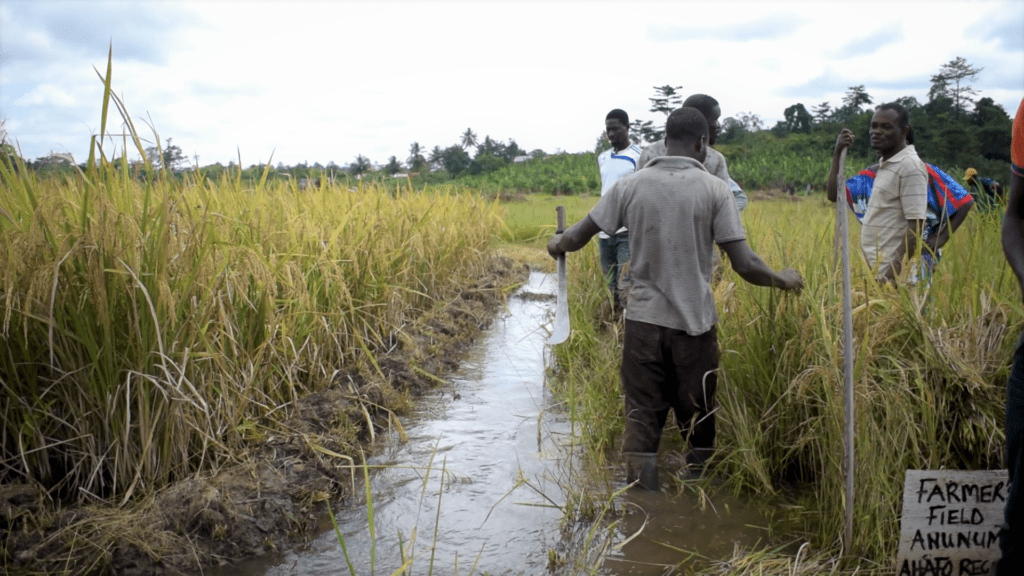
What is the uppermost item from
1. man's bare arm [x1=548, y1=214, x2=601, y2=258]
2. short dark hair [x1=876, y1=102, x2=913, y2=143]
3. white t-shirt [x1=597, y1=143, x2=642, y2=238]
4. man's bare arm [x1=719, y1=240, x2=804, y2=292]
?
short dark hair [x1=876, y1=102, x2=913, y2=143]

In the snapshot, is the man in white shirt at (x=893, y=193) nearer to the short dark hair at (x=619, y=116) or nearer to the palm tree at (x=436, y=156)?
the short dark hair at (x=619, y=116)

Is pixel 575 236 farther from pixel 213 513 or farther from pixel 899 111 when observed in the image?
pixel 899 111

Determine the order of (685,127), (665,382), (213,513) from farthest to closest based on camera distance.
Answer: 1. (665,382)
2. (685,127)
3. (213,513)

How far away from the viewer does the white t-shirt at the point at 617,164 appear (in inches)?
229

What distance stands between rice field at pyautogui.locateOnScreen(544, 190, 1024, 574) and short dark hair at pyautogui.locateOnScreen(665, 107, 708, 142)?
29.4 inches

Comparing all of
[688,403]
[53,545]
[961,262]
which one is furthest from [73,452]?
[961,262]

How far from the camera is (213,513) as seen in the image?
2.78 m

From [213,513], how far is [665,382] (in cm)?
188

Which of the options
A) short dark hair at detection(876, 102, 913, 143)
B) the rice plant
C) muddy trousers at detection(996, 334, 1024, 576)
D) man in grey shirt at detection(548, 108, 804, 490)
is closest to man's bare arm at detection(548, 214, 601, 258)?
man in grey shirt at detection(548, 108, 804, 490)

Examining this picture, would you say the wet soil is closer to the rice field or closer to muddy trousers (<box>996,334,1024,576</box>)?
the rice field

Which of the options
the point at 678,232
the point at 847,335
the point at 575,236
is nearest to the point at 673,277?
the point at 678,232

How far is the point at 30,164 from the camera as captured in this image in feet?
11.6

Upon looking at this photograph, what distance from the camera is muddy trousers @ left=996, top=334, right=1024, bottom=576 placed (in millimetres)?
1929

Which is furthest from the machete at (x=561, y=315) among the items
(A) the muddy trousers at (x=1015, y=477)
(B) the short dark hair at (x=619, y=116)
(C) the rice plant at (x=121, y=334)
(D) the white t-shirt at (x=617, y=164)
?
(B) the short dark hair at (x=619, y=116)
